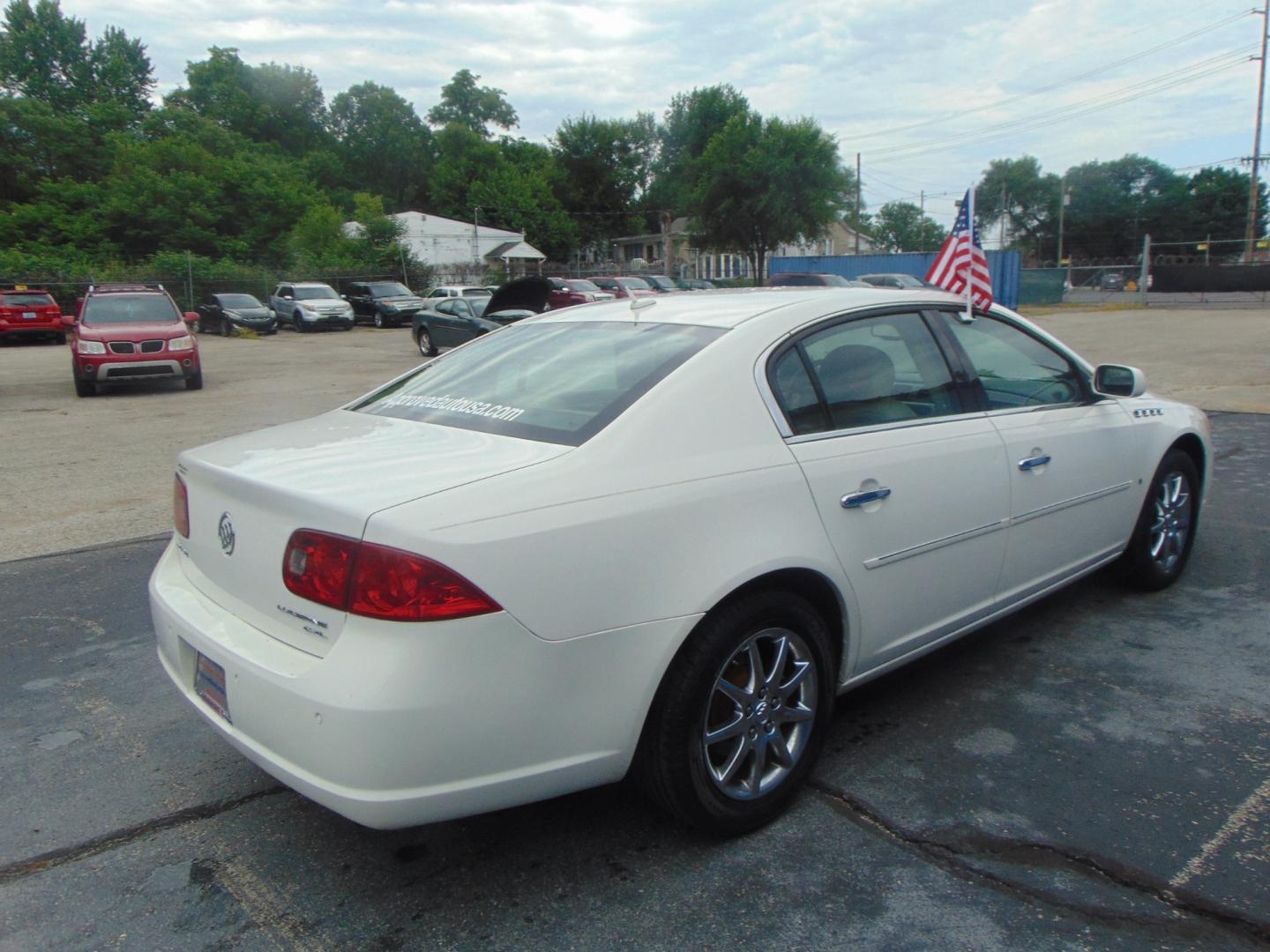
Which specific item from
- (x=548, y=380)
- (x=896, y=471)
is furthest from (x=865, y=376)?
(x=548, y=380)

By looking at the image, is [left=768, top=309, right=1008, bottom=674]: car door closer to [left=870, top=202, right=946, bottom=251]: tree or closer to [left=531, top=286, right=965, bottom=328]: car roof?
[left=531, top=286, right=965, bottom=328]: car roof

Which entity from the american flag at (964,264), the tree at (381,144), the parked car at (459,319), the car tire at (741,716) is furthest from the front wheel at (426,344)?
the tree at (381,144)

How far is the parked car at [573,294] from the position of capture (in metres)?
29.9

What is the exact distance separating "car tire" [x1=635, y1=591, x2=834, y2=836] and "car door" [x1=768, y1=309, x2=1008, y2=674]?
275 mm

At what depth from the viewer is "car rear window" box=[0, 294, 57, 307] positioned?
2650cm

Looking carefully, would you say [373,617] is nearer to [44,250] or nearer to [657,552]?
[657,552]

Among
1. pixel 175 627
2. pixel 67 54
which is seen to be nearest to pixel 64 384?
pixel 175 627

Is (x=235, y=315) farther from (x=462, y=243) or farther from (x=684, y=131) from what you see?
(x=684, y=131)

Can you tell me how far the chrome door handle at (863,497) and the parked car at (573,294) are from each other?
86.4 feet

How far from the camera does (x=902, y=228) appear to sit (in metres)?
111

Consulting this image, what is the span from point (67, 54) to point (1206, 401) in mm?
87666

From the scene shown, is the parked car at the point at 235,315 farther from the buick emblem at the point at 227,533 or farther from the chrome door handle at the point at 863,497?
the chrome door handle at the point at 863,497

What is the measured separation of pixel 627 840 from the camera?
2.76m

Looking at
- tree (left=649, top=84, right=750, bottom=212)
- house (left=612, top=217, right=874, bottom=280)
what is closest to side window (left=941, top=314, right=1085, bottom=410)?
house (left=612, top=217, right=874, bottom=280)
